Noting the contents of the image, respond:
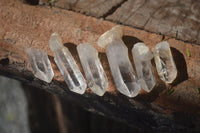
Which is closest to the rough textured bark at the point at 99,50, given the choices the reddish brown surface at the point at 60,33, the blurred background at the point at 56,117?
the reddish brown surface at the point at 60,33

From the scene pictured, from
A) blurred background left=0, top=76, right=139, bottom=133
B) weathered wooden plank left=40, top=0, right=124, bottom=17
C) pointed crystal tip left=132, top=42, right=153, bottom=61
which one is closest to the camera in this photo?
pointed crystal tip left=132, top=42, right=153, bottom=61

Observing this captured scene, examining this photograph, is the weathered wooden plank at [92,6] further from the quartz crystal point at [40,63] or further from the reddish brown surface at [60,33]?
the quartz crystal point at [40,63]

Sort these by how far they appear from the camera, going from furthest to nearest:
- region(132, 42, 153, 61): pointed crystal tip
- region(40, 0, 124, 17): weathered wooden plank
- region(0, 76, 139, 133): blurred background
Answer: region(0, 76, 139, 133): blurred background → region(40, 0, 124, 17): weathered wooden plank → region(132, 42, 153, 61): pointed crystal tip

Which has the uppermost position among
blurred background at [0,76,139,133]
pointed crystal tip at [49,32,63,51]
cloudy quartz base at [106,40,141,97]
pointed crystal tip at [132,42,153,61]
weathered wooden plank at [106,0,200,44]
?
weathered wooden plank at [106,0,200,44]

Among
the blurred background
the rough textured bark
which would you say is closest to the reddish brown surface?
the rough textured bark

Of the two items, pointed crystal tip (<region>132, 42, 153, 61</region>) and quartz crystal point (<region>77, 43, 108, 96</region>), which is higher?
pointed crystal tip (<region>132, 42, 153, 61</region>)

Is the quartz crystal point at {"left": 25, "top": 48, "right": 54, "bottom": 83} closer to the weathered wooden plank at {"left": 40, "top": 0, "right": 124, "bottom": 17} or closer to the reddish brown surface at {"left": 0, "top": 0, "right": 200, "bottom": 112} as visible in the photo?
the reddish brown surface at {"left": 0, "top": 0, "right": 200, "bottom": 112}

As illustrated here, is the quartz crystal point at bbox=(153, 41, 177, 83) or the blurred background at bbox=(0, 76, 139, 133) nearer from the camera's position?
the quartz crystal point at bbox=(153, 41, 177, 83)

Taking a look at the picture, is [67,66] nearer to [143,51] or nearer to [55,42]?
[55,42]

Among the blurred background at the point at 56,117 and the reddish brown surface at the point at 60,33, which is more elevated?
the reddish brown surface at the point at 60,33

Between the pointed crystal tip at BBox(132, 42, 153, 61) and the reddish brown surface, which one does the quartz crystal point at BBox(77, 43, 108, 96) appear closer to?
the reddish brown surface
